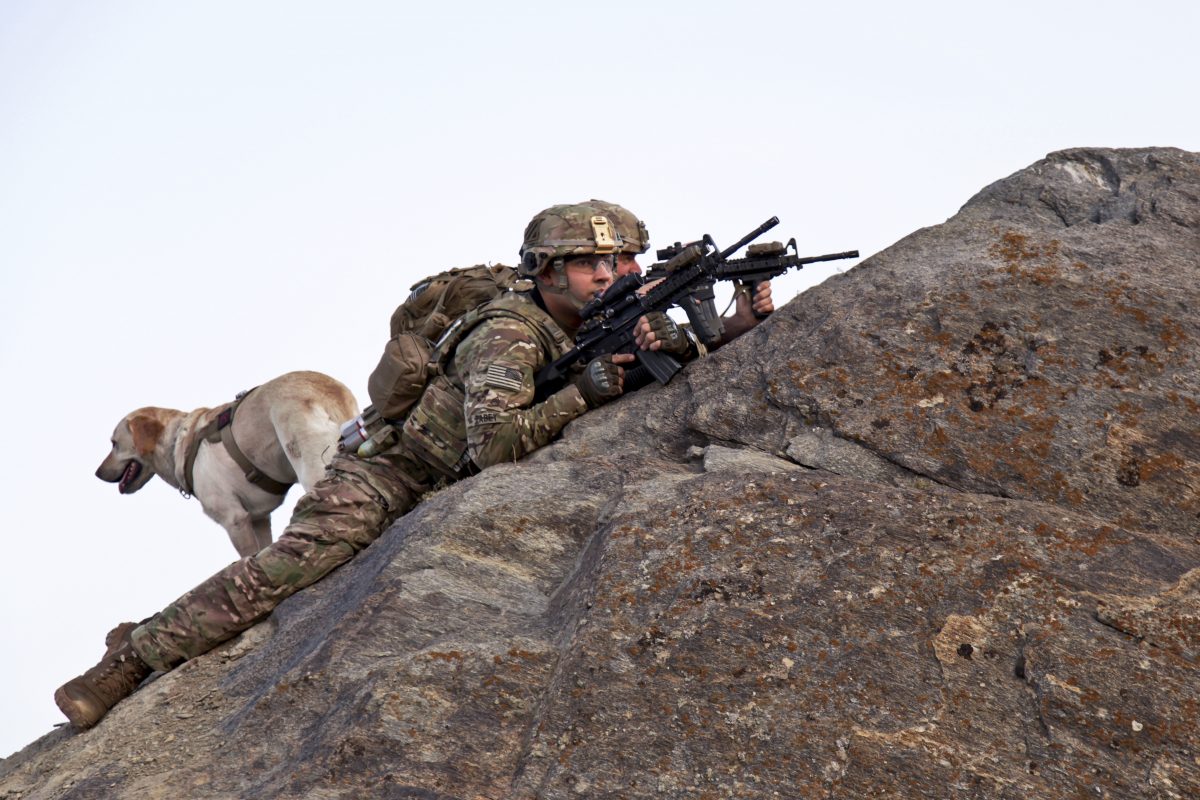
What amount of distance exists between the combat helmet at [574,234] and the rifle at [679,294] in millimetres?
460

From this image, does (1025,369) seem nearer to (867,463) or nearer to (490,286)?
(867,463)

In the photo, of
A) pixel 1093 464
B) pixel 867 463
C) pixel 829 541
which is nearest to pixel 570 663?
pixel 829 541

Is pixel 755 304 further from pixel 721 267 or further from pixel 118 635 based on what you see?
pixel 118 635

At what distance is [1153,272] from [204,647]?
235 inches

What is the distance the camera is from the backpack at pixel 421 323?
29.2 ft

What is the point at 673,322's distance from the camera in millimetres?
8281

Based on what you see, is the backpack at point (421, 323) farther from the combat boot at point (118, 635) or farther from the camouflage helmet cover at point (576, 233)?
the combat boot at point (118, 635)

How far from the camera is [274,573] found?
325 inches

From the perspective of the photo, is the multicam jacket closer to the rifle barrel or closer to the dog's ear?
the rifle barrel

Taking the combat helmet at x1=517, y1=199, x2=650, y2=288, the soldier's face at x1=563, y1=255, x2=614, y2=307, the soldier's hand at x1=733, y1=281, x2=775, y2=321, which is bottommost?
the soldier's hand at x1=733, y1=281, x2=775, y2=321

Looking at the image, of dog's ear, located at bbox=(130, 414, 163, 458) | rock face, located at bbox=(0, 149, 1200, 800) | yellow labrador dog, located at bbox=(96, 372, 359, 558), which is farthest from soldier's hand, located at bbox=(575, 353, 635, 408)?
dog's ear, located at bbox=(130, 414, 163, 458)

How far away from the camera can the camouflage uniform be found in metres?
8.22

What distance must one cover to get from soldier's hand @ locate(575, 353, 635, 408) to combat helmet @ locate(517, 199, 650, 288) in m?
0.78

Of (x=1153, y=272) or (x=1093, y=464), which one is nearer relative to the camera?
(x=1093, y=464)
